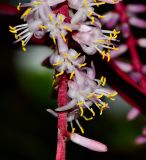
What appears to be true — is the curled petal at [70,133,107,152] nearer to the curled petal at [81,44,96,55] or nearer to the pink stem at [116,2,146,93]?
the curled petal at [81,44,96,55]

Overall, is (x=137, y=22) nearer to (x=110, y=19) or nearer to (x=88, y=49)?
(x=110, y=19)

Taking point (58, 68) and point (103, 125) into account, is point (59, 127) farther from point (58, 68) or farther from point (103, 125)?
point (103, 125)

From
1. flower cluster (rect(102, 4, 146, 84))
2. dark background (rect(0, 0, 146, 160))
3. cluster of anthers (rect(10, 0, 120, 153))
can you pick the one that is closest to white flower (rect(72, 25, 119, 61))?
cluster of anthers (rect(10, 0, 120, 153))

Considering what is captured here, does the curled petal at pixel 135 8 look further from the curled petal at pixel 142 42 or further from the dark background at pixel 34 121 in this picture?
the dark background at pixel 34 121

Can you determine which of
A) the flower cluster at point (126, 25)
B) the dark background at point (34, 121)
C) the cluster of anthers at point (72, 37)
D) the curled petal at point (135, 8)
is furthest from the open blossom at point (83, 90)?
the dark background at point (34, 121)

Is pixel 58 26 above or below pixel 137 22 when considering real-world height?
below

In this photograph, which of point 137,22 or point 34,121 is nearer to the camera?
point 137,22

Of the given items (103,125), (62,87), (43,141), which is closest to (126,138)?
(103,125)

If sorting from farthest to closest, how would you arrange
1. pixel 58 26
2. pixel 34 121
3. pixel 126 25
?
pixel 34 121
pixel 126 25
pixel 58 26

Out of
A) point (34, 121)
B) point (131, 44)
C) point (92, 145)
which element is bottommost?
point (92, 145)

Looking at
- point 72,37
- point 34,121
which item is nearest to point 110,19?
point 72,37
